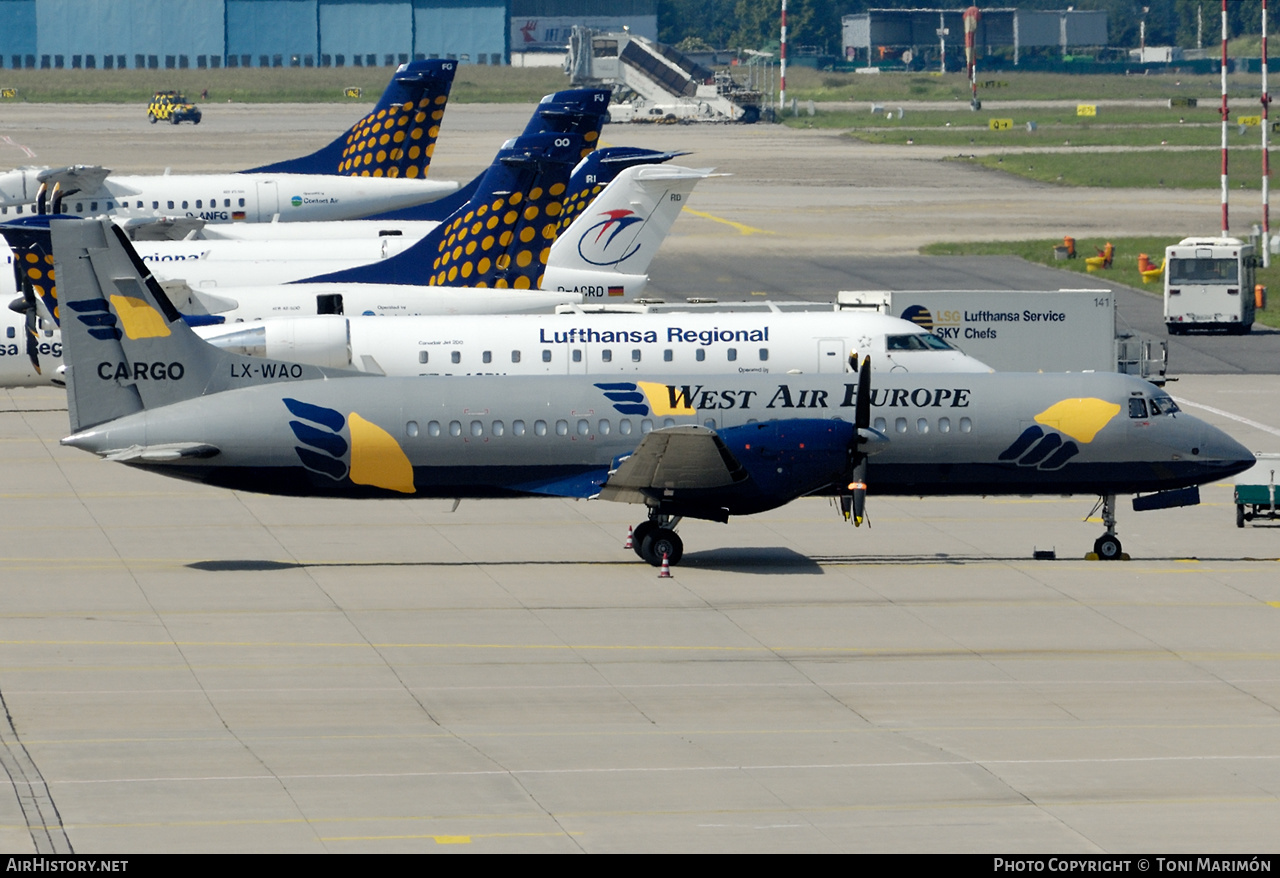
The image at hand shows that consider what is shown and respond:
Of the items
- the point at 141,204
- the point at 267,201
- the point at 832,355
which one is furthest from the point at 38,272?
the point at 267,201

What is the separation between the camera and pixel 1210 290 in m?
69.4

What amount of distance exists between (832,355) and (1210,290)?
27.2 metres

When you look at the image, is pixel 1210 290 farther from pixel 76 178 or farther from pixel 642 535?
pixel 76 178

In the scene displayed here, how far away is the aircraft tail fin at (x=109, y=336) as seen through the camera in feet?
120

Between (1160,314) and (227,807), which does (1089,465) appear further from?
(1160,314)

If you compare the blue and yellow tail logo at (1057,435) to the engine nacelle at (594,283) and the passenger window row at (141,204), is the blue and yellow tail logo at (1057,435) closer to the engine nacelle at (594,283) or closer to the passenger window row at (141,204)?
the engine nacelle at (594,283)

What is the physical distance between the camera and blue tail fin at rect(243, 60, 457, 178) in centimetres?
7594

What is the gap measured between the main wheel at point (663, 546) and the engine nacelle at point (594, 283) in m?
21.5

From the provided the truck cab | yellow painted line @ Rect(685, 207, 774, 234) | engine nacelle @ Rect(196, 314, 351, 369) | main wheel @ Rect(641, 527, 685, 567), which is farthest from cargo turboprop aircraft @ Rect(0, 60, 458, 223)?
main wheel @ Rect(641, 527, 685, 567)

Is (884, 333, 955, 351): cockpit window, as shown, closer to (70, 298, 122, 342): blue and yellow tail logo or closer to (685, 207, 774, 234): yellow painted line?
(70, 298, 122, 342): blue and yellow tail logo

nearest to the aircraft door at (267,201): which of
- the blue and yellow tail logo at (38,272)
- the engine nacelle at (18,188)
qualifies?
the engine nacelle at (18,188)

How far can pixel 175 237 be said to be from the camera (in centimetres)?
6631
